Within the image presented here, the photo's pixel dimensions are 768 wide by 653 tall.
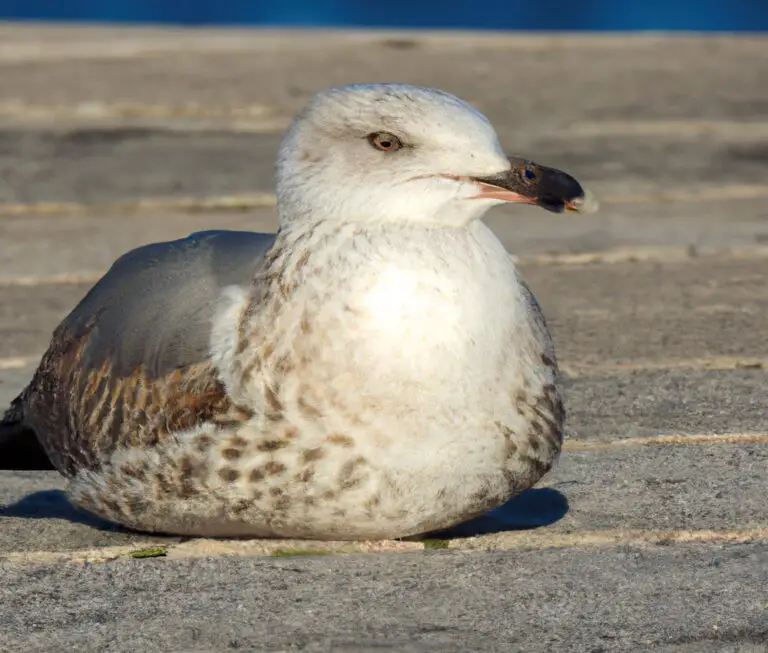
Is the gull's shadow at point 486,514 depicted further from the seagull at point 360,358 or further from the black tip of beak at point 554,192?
the black tip of beak at point 554,192

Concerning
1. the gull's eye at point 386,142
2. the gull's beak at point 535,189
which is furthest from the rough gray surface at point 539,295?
the gull's eye at point 386,142

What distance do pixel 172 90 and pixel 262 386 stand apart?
5.12 metres

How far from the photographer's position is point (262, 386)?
3.57m

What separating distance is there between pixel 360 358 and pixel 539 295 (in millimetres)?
2494

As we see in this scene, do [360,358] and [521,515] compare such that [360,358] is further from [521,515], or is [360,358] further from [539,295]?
[539,295]

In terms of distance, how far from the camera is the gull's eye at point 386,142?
360 cm

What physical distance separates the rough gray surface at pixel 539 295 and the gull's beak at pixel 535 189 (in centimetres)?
68

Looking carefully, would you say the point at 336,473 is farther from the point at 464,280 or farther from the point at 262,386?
the point at 464,280

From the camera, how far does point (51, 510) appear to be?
13.7ft

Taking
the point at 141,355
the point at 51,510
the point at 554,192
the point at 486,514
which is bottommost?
the point at 51,510

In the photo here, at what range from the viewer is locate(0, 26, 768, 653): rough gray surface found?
331 cm

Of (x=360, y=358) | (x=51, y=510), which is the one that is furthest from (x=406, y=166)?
(x=51, y=510)

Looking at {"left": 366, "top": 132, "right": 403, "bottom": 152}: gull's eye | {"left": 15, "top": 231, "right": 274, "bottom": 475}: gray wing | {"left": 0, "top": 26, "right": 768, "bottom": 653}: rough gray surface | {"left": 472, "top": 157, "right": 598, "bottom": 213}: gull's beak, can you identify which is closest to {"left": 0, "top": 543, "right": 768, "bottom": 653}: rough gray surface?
{"left": 0, "top": 26, "right": 768, "bottom": 653}: rough gray surface

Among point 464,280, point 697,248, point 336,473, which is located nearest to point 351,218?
point 464,280
